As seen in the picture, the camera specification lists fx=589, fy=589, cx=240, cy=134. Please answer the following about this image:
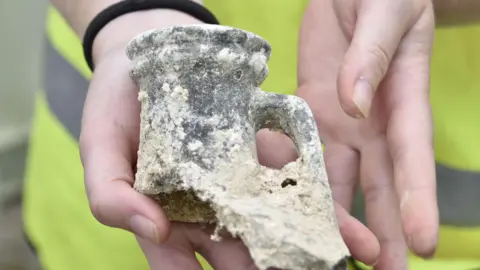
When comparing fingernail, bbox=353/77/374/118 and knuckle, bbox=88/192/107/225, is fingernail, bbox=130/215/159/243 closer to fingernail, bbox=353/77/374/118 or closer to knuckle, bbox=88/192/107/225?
knuckle, bbox=88/192/107/225

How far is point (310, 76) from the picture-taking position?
2.29ft

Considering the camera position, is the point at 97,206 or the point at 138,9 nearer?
the point at 97,206

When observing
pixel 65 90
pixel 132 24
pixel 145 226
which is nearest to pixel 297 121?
pixel 145 226

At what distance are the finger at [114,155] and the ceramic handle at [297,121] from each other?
0.12m

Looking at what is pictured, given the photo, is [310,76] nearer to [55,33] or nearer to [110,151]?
[110,151]

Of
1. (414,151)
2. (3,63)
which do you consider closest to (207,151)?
(414,151)

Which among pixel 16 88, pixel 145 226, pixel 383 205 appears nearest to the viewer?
pixel 145 226

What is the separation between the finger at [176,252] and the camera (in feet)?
1.68

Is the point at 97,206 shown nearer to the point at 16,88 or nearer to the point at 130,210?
the point at 130,210

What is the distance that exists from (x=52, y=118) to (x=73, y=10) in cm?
19

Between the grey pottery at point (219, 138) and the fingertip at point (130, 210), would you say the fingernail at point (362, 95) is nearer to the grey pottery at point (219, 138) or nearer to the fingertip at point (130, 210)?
the grey pottery at point (219, 138)

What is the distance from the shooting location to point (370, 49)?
55 cm

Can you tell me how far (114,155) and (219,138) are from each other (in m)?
0.10

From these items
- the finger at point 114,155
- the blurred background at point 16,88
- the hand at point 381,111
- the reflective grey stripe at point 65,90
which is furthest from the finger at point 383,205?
the blurred background at point 16,88
